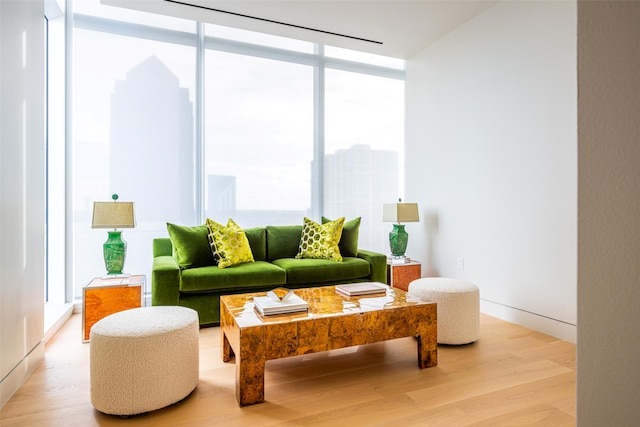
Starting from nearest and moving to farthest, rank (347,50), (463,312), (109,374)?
(109,374)
(463,312)
(347,50)

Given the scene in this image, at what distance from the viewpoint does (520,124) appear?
10.6 feet

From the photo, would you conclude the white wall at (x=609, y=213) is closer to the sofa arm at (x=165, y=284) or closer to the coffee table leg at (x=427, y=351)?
the coffee table leg at (x=427, y=351)

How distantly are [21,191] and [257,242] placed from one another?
2034 mm

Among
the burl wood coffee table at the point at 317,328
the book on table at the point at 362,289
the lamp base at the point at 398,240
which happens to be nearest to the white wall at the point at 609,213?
the burl wood coffee table at the point at 317,328

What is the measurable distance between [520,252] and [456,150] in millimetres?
1285

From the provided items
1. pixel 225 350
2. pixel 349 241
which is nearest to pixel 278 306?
pixel 225 350

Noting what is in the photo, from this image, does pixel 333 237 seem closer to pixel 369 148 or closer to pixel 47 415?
pixel 369 148

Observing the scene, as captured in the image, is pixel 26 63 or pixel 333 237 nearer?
pixel 26 63

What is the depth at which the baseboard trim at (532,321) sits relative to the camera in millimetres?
2828

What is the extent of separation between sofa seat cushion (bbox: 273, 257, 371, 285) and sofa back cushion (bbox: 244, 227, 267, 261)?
0.52 ft

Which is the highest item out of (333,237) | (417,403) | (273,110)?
(273,110)

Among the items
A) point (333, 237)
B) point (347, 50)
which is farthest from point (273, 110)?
point (333, 237)

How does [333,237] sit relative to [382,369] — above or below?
above

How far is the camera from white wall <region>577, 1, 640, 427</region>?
665 millimetres
